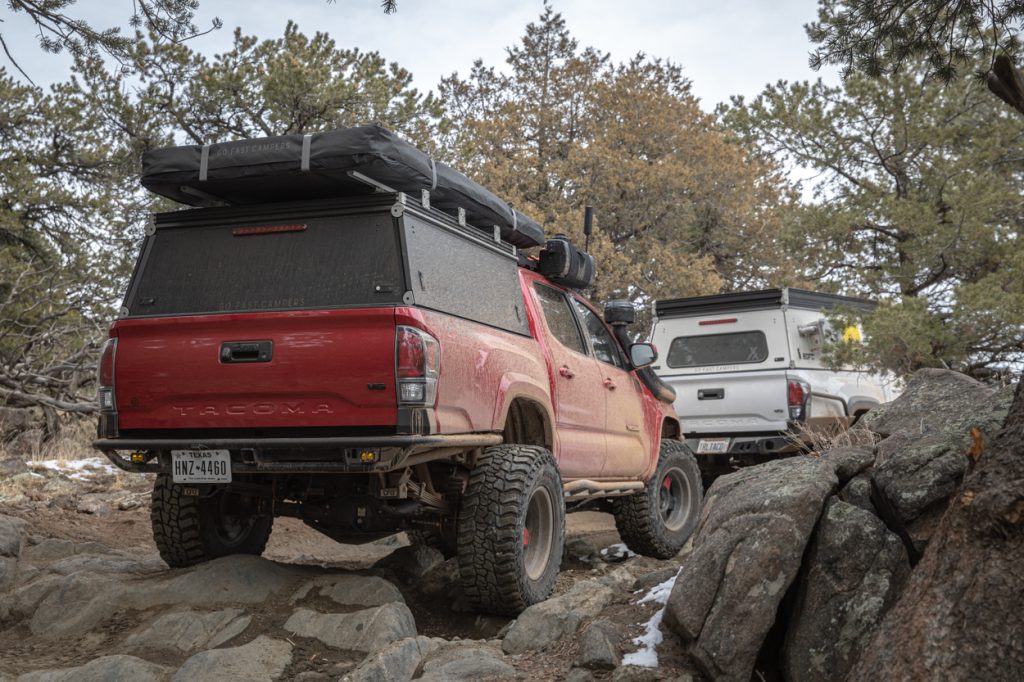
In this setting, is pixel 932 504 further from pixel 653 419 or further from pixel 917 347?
pixel 917 347

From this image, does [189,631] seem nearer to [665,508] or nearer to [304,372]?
[304,372]

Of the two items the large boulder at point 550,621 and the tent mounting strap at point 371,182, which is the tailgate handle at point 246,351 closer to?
the tent mounting strap at point 371,182

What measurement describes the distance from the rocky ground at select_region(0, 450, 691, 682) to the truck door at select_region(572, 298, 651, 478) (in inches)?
34.1

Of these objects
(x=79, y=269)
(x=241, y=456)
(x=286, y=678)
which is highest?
(x=79, y=269)

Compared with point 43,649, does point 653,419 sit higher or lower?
higher

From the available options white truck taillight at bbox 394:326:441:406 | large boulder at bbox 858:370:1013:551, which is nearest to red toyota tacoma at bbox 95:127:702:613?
white truck taillight at bbox 394:326:441:406

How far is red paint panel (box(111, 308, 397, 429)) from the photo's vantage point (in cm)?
483

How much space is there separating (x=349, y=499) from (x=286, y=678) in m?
1.20

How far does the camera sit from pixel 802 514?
159 inches

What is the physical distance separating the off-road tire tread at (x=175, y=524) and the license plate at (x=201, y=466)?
0.67 metres

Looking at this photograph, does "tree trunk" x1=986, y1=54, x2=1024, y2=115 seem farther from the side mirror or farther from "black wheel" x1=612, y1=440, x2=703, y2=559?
"black wheel" x1=612, y1=440, x2=703, y2=559

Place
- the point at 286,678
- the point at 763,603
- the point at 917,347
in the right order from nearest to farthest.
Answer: the point at 763,603 < the point at 286,678 < the point at 917,347

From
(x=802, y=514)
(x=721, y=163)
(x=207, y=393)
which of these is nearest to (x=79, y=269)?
(x=207, y=393)

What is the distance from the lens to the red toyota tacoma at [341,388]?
16.0 feet
